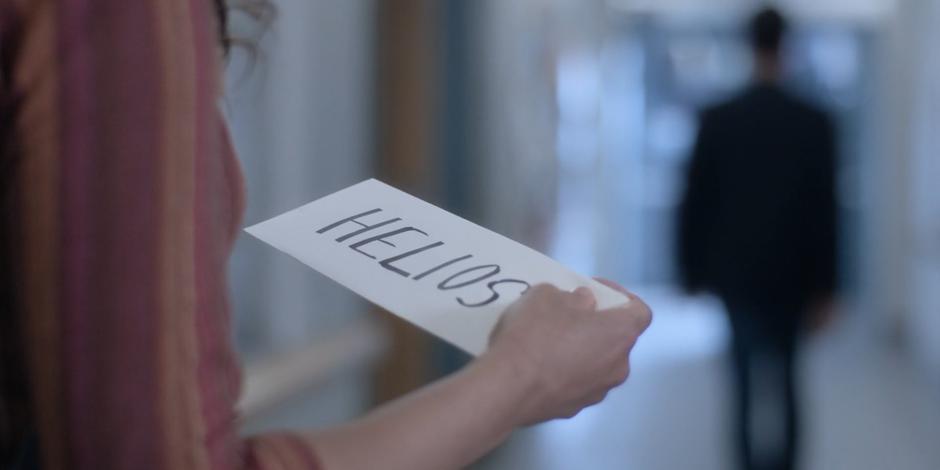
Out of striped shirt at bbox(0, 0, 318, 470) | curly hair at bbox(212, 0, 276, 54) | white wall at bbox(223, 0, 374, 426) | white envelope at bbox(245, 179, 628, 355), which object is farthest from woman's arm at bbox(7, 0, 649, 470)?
white wall at bbox(223, 0, 374, 426)

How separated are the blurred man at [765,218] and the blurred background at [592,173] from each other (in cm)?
13

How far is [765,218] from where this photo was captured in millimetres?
2967

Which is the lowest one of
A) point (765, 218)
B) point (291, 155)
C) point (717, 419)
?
point (717, 419)

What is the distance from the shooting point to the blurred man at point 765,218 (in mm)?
2924

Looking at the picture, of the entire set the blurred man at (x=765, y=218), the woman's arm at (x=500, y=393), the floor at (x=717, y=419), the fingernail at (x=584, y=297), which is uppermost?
the fingernail at (x=584, y=297)

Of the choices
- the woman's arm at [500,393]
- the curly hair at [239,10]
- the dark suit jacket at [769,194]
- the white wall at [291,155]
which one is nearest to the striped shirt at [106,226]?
the woman's arm at [500,393]

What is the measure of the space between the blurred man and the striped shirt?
8.55 ft

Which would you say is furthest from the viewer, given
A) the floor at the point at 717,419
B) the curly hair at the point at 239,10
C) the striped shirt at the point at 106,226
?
the floor at the point at 717,419

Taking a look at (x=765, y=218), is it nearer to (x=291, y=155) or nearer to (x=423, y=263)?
(x=291, y=155)

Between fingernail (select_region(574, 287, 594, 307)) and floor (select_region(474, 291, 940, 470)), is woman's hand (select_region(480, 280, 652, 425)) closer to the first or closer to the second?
fingernail (select_region(574, 287, 594, 307))

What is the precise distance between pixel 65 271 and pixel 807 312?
278 cm

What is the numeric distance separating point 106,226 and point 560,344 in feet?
0.91

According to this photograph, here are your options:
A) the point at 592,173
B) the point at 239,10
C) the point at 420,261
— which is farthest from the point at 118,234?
the point at 592,173

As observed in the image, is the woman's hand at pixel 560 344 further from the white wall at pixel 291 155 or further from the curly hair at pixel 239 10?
the white wall at pixel 291 155
